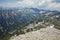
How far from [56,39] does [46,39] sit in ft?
14.6

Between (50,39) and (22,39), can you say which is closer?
(50,39)

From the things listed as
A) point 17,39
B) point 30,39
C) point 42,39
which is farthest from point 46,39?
point 17,39

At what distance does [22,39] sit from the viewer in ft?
203

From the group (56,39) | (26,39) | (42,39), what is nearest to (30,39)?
(26,39)

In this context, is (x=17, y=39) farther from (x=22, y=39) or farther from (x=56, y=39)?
(x=56, y=39)

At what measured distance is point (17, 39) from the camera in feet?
207

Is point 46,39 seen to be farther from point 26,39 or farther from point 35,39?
point 26,39

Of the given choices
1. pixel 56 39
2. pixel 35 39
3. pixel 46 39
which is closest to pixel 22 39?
pixel 35 39

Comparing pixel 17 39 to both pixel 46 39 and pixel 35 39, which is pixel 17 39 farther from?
pixel 46 39

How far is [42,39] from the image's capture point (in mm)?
59031

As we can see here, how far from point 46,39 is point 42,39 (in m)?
1.62

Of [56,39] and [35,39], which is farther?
[35,39]

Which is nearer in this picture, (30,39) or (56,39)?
(56,39)

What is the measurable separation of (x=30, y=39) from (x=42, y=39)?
564cm
